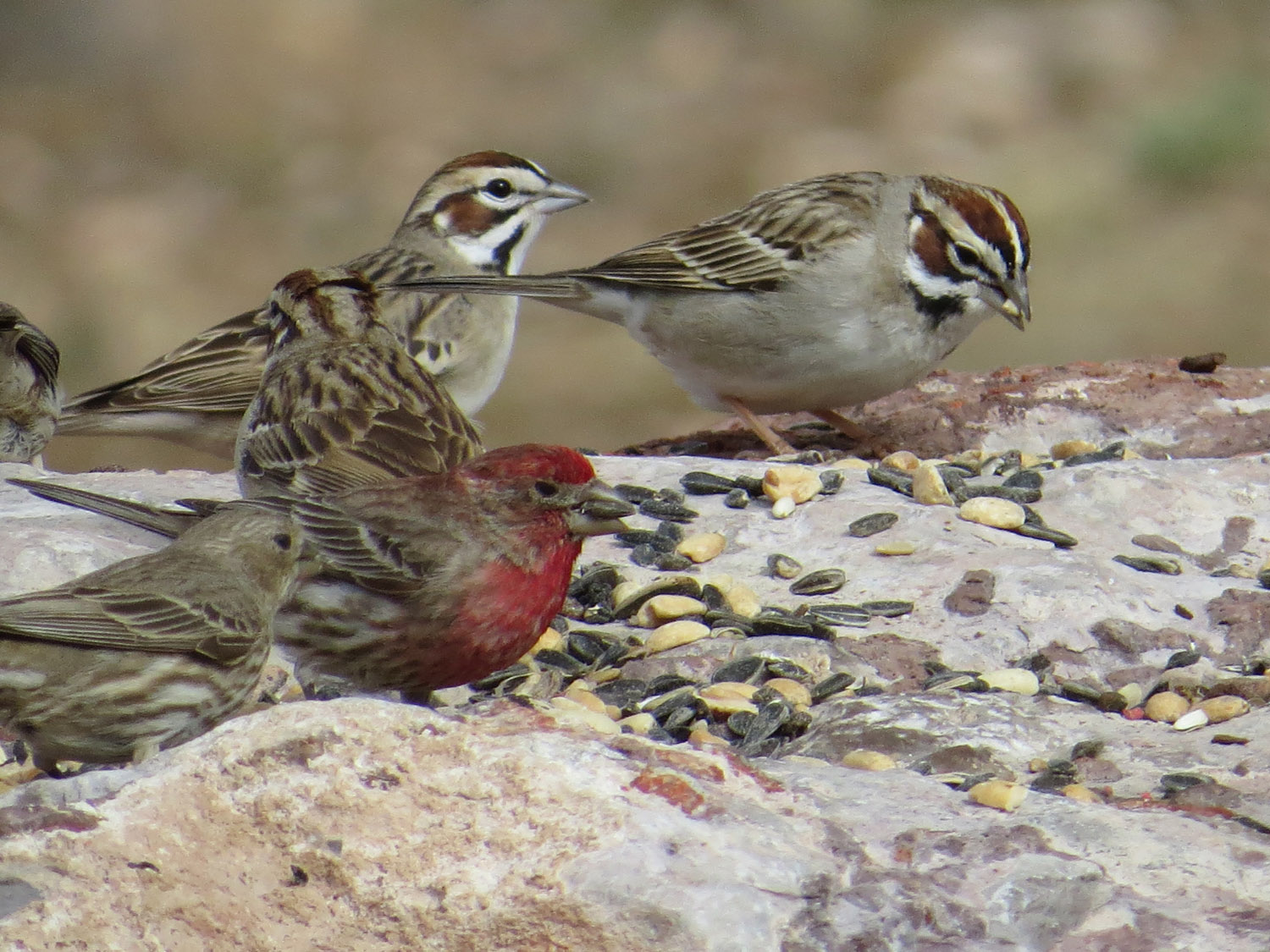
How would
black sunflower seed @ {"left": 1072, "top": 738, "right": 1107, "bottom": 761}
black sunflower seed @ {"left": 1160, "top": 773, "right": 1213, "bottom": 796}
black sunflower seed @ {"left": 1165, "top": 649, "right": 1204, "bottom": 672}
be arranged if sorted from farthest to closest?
black sunflower seed @ {"left": 1165, "top": 649, "right": 1204, "bottom": 672} < black sunflower seed @ {"left": 1072, "top": 738, "right": 1107, "bottom": 761} < black sunflower seed @ {"left": 1160, "top": 773, "right": 1213, "bottom": 796}

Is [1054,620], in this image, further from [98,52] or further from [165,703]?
[98,52]

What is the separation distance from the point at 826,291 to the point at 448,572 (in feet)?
10.4

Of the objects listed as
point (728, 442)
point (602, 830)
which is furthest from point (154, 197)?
point (602, 830)

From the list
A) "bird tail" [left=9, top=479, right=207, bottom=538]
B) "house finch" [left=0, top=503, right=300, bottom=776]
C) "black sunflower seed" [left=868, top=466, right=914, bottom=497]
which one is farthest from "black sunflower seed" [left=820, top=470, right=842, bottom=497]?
"house finch" [left=0, top=503, right=300, bottom=776]

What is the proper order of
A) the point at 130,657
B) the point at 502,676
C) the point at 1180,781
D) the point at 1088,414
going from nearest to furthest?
the point at 1180,781, the point at 130,657, the point at 502,676, the point at 1088,414

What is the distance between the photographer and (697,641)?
5.02 meters

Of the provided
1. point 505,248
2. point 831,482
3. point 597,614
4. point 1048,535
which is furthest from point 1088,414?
point 505,248

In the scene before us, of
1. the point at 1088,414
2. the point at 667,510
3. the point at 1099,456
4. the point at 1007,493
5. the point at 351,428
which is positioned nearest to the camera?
the point at 351,428

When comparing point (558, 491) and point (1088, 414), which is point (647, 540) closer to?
point (558, 491)

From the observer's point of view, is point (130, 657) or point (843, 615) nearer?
point (130, 657)

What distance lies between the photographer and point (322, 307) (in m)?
6.45

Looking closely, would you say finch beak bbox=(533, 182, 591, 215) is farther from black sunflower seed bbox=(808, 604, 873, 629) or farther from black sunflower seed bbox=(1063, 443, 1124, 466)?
black sunflower seed bbox=(808, 604, 873, 629)

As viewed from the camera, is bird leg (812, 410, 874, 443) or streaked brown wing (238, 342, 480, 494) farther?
bird leg (812, 410, 874, 443)

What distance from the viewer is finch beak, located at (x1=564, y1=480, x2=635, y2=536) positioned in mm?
4605
